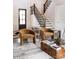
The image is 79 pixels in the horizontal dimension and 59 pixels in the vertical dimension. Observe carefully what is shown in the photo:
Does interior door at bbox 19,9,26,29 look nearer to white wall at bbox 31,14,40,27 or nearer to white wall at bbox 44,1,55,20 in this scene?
white wall at bbox 31,14,40,27

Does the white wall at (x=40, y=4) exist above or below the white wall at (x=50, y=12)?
above

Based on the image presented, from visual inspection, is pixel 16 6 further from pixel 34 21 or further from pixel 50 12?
pixel 50 12

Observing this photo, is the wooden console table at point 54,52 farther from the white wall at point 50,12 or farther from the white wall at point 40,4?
the white wall at point 40,4

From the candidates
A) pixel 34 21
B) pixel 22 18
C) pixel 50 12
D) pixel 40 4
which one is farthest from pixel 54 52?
pixel 40 4

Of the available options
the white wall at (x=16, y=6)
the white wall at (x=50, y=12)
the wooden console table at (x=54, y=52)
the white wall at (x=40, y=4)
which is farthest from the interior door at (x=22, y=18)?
the wooden console table at (x=54, y=52)

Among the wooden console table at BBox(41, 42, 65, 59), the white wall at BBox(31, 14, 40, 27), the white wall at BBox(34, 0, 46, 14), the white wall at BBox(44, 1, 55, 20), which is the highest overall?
the white wall at BBox(34, 0, 46, 14)

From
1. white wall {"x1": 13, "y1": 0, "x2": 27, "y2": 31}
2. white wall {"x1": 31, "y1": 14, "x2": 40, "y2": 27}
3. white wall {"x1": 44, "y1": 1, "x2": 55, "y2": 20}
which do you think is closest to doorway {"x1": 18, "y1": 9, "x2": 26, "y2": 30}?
white wall {"x1": 13, "y1": 0, "x2": 27, "y2": 31}
